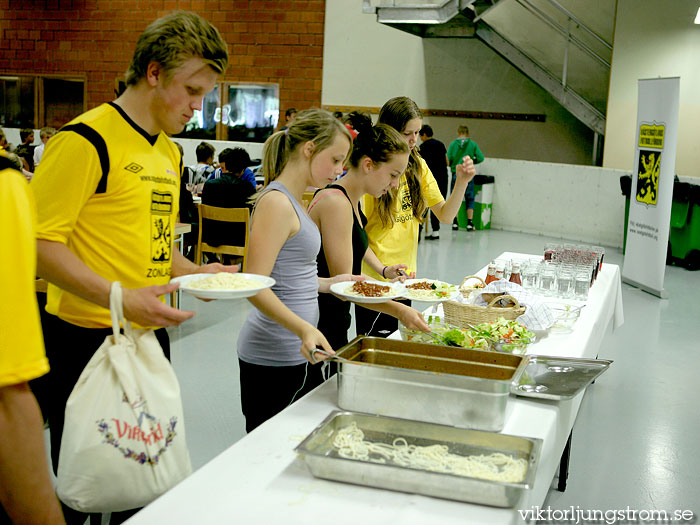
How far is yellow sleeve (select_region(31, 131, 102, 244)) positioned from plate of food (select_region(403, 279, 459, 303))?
44.8 inches

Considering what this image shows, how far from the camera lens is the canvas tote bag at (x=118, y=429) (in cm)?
129

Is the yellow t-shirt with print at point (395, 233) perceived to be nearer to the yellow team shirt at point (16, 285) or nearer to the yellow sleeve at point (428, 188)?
the yellow sleeve at point (428, 188)

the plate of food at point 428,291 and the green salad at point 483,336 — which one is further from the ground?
the plate of food at point 428,291

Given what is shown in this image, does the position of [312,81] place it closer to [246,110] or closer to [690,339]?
[246,110]

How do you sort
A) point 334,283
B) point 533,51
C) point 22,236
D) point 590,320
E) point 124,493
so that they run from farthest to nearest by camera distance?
1. point 533,51
2. point 590,320
3. point 334,283
4. point 124,493
5. point 22,236

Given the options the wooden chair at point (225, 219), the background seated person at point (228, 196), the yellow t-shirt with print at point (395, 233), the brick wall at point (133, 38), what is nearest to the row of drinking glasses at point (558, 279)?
the yellow t-shirt with print at point (395, 233)

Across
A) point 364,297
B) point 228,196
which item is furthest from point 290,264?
point 228,196

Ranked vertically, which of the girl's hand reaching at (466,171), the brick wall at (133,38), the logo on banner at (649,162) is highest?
the brick wall at (133,38)

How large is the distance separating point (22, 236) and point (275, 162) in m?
1.15

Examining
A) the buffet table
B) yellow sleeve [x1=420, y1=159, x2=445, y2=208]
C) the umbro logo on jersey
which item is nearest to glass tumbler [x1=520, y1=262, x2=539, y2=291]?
yellow sleeve [x1=420, y1=159, x2=445, y2=208]

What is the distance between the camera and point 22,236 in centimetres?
98

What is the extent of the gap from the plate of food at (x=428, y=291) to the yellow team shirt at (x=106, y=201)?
3.06 feet

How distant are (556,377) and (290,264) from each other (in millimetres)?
813

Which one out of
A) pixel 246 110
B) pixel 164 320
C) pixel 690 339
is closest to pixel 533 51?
pixel 246 110
